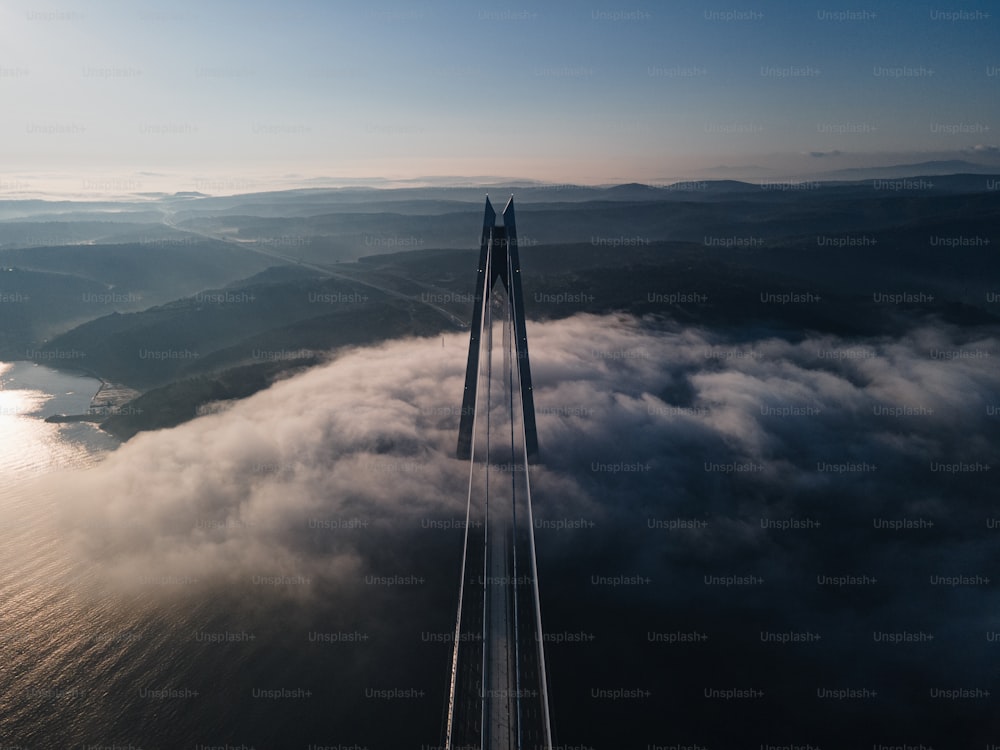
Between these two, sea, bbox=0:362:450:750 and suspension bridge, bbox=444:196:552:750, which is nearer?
suspension bridge, bbox=444:196:552:750

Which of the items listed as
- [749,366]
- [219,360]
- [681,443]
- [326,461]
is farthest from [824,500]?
[219,360]

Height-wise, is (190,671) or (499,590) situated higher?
(499,590)

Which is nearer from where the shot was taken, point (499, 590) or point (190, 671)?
point (499, 590)

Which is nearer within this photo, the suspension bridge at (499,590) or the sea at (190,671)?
the suspension bridge at (499,590)

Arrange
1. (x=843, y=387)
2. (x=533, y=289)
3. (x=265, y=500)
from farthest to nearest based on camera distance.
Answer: (x=533, y=289) < (x=843, y=387) < (x=265, y=500)

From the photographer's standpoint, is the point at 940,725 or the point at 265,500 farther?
the point at 265,500

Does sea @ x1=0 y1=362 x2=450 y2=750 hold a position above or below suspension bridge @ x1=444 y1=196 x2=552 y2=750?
below

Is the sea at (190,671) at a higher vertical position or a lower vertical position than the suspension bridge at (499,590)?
lower

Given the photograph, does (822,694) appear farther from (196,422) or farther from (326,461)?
(196,422)
